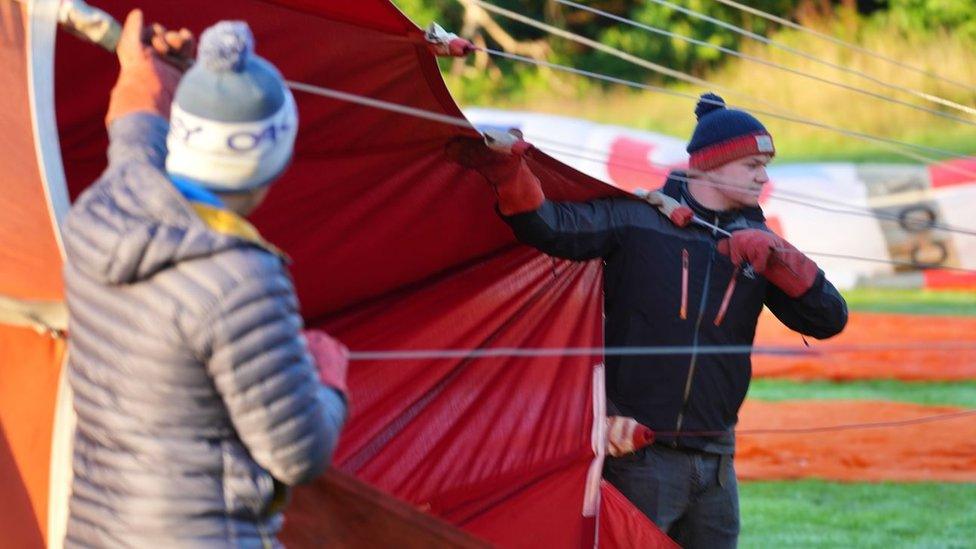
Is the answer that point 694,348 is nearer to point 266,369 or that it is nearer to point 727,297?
point 727,297

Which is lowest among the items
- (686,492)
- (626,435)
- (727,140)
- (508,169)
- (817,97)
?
(686,492)

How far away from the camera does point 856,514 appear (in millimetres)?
5996

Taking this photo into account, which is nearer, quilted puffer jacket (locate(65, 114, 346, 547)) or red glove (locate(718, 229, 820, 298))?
quilted puffer jacket (locate(65, 114, 346, 547))

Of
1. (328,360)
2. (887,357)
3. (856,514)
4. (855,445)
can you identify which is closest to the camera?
(328,360)

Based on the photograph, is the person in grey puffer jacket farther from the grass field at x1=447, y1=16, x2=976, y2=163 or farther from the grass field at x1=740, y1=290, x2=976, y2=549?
the grass field at x1=447, y1=16, x2=976, y2=163

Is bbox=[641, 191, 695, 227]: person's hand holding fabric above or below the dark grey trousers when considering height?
above

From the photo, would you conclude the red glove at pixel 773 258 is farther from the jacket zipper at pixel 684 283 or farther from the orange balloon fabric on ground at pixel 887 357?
the orange balloon fabric on ground at pixel 887 357

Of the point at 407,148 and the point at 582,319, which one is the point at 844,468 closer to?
the point at 582,319

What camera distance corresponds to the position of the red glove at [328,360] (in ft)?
7.99

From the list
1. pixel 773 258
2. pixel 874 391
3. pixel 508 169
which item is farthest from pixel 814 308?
pixel 874 391

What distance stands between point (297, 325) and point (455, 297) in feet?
5.77

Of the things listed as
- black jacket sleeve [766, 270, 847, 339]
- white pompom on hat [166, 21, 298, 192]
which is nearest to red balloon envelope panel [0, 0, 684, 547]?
black jacket sleeve [766, 270, 847, 339]

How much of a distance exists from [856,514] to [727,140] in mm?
2577

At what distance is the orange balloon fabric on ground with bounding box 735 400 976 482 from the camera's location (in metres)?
6.66
